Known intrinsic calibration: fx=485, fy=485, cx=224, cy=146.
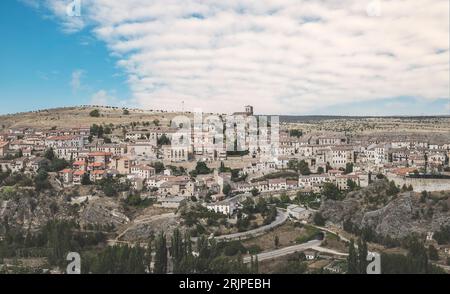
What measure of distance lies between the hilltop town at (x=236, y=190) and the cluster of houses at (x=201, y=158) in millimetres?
78

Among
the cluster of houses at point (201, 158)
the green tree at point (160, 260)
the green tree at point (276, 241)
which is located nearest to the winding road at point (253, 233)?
the green tree at point (276, 241)

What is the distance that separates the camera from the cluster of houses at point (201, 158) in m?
25.4

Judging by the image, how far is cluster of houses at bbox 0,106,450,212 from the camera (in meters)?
25.4

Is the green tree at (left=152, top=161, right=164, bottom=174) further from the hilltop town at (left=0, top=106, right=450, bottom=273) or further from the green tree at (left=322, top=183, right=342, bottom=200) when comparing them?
the green tree at (left=322, top=183, right=342, bottom=200)

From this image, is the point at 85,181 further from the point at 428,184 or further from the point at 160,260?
the point at 428,184

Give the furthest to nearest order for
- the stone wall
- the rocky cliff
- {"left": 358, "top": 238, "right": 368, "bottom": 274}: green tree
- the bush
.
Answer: the stone wall, the bush, the rocky cliff, {"left": 358, "top": 238, "right": 368, "bottom": 274}: green tree

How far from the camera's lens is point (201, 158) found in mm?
29938

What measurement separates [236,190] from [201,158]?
5.52 metres

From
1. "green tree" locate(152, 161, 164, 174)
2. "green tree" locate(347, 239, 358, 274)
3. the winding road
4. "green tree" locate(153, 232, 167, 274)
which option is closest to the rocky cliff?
the winding road

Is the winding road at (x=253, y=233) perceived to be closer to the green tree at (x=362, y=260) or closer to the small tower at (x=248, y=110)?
the green tree at (x=362, y=260)

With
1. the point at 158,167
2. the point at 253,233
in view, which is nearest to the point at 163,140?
the point at 158,167

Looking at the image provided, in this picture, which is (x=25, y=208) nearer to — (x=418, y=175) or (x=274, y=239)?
(x=274, y=239)

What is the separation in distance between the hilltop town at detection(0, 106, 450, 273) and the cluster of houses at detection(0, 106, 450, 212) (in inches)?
3.1
